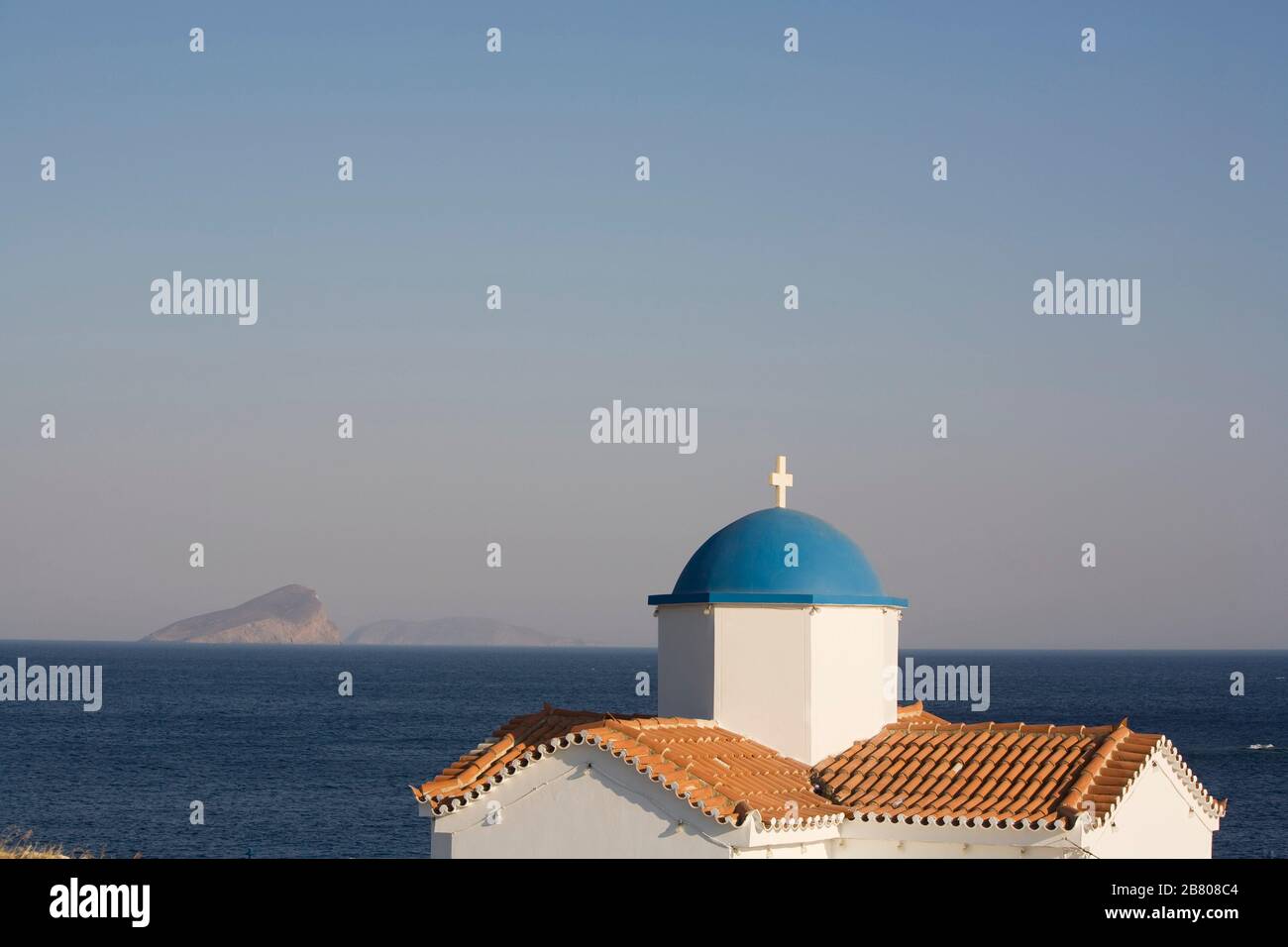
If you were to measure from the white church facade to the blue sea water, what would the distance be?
1742 inches

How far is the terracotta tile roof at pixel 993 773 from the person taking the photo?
2112 cm

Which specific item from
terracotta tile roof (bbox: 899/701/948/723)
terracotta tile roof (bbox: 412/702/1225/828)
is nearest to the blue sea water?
terracotta tile roof (bbox: 899/701/948/723)

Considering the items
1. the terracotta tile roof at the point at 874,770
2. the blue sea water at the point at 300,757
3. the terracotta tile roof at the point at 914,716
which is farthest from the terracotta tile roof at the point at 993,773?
the blue sea water at the point at 300,757

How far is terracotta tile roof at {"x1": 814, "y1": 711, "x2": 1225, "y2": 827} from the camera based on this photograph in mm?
21125

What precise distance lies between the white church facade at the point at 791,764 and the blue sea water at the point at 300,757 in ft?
145

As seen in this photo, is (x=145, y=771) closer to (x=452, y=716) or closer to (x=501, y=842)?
(x=452, y=716)

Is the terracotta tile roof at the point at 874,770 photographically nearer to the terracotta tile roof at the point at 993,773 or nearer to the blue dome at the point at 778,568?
the terracotta tile roof at the point at 993,773

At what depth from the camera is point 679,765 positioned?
21500mm

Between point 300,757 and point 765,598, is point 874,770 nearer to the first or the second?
point 765,598

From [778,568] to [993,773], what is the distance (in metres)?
4.56
